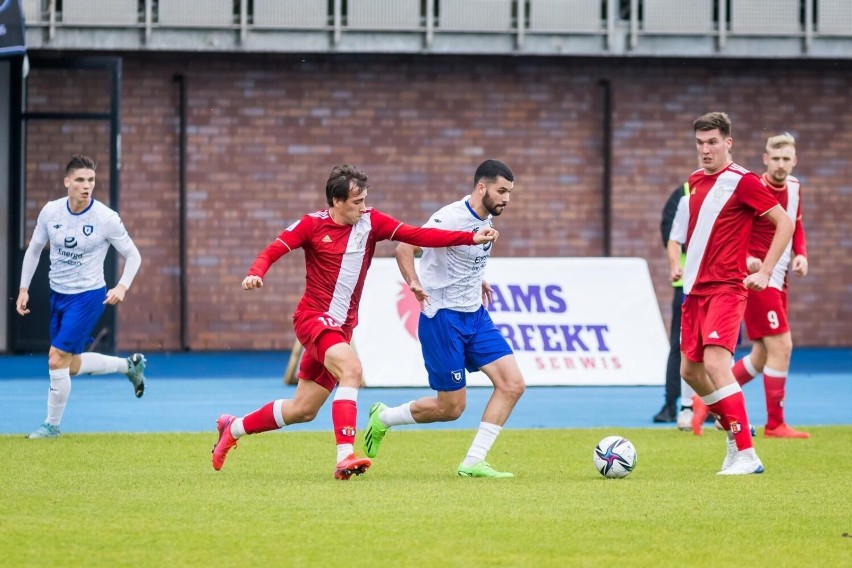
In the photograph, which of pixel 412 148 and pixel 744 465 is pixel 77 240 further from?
pixel 412 148

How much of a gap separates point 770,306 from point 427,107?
38.7ft

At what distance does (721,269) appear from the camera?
9039 mm

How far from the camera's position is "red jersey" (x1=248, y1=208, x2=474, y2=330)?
28.8 feet

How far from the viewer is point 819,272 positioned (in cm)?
2345

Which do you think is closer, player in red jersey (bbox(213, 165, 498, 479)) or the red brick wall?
player in red jersey (bbox(213, 165, 498, 479))

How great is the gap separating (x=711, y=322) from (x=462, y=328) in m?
1.50

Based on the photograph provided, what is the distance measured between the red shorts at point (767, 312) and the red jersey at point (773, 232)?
→ 0.10m

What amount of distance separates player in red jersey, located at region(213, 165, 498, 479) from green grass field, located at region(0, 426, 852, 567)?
339mm

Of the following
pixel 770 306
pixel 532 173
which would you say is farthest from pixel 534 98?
pixel 770 306

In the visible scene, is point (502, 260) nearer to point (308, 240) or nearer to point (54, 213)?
point (54, 213)

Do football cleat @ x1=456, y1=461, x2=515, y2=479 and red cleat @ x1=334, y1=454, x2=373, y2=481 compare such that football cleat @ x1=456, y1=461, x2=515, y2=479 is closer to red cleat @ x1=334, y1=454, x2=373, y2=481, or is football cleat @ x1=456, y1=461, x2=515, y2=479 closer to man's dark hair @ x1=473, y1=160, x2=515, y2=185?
red cleat @ x1=334, y1=454, x2=373, y2=481

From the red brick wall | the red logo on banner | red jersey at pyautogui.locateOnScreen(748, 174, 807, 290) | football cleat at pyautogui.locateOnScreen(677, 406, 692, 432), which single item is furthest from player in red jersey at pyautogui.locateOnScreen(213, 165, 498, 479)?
the red brick wall

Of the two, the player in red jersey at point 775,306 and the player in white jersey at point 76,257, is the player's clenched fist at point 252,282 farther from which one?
the player in red jersey at point 775,306

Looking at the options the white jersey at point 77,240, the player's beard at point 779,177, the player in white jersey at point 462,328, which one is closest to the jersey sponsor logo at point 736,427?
the player in white jersey at point 462,328
